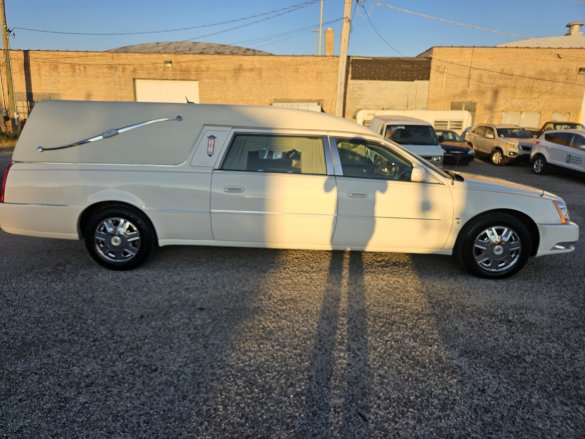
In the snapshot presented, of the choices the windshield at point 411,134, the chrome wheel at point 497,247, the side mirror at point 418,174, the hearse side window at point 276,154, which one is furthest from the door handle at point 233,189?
the windshield at point 411,134

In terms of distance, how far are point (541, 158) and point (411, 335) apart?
1363 cm

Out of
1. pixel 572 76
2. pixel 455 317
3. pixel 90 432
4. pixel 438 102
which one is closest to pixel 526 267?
pixel 455 317

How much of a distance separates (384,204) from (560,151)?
11925 millimetres

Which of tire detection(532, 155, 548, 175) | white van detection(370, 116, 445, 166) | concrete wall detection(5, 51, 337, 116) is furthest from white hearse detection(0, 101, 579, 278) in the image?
concrete wall detection(5, 51, 337, 116)

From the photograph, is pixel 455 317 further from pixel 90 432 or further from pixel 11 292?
pixel 11 292

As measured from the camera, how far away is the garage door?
28344mm

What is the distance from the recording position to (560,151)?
535 inches

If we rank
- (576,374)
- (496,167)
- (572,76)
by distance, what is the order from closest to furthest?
(576,374), (496,167), (572,76)

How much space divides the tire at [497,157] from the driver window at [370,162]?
1471 centimetres

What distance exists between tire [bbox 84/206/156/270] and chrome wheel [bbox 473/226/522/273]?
3.63m

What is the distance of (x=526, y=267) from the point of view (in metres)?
5.28

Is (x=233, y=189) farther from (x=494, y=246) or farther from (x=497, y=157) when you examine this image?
(x=497, y=157)

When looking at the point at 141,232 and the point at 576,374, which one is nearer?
the point at 576,374

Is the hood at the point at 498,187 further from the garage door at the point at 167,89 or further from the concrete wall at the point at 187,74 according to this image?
the garage door at the point at 167,89
